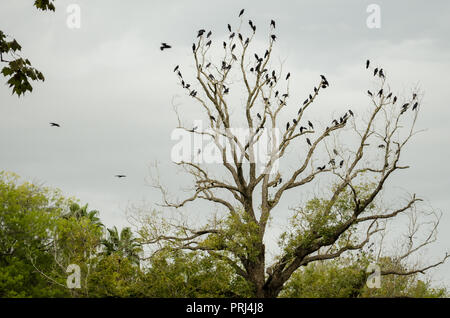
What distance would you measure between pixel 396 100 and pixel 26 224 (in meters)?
21.4

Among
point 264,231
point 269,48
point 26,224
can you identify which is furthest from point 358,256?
point 26,224

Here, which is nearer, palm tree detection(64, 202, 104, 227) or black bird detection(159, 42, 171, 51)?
black bird detection(159, 42, 171, 51)

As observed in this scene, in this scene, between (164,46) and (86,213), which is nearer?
(164,46)

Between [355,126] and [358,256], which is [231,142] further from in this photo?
[358,256]

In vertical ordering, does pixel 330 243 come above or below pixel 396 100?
below

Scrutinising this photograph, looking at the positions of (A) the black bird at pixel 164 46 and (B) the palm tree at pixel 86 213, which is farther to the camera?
(B) the palm tree at pixel 86 213
